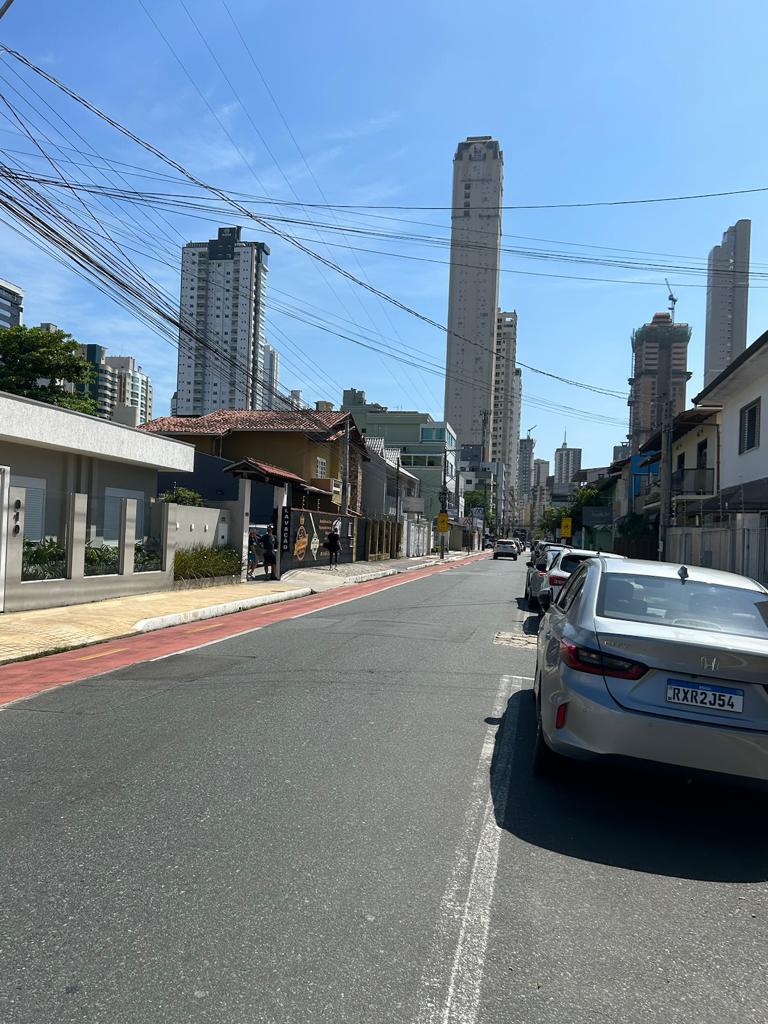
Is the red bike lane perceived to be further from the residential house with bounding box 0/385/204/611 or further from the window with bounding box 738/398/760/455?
the window with bounding box 738/398/760/455

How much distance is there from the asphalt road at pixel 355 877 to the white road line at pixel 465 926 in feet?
0.04

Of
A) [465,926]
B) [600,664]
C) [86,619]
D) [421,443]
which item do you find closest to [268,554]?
[86,619]

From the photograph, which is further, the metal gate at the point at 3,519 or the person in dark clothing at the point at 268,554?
the person in dark clothing at the point at 268,554

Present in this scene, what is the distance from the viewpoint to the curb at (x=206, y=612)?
46.9 ft

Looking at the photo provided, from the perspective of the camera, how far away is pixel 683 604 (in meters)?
5.80

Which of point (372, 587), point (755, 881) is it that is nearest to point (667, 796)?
point (755, 881)

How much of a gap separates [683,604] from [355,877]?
3.14 meters

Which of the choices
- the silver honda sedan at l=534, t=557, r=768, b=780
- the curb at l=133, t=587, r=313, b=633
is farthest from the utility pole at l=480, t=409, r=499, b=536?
the silver honda sedan at l=534, t=557, r=768, b=780

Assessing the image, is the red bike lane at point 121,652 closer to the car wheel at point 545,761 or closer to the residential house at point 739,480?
the car wheel at point 545,761

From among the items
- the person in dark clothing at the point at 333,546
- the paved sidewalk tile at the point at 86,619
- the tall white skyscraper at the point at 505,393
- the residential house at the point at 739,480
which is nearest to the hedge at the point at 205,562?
the paved sidewalk tile at the point at 86,619

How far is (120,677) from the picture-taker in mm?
9352

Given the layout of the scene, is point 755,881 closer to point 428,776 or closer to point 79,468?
point 428,776

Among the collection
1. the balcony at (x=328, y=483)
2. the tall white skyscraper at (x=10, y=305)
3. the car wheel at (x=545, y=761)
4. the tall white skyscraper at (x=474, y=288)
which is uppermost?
the tall white skyscraper at (x=474, y=288)

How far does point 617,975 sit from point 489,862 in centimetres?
112
